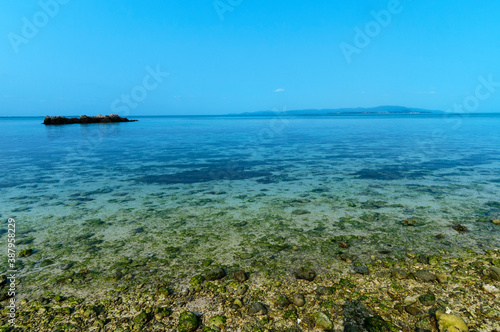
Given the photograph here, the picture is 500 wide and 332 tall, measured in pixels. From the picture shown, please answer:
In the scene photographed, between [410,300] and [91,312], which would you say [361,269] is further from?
[91,312]

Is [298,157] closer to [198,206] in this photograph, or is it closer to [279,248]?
[198,206]

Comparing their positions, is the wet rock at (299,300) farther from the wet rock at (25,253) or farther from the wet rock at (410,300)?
the wet rock at (25,253)

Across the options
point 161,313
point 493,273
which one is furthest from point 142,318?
point 493,273

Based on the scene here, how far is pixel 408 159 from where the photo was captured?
18.0 m

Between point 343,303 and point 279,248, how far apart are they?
211cm

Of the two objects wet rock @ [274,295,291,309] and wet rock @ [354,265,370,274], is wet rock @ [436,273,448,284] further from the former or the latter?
wet rock @ [274,295,291,309]

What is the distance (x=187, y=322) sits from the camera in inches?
157

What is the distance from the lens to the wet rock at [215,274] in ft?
17.0

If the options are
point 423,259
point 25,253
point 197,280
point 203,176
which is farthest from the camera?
point 203,176

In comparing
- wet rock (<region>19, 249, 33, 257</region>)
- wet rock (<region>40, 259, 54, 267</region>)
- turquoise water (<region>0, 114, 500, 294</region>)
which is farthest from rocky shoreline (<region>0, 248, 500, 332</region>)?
wet rock (<region>19, 249, 33, 257</region>)

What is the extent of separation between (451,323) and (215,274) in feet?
12.1

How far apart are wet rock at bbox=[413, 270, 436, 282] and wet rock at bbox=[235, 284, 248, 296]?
3119 mm

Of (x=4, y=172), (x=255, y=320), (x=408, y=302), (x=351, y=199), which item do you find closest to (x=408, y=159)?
(x=351, y=199)

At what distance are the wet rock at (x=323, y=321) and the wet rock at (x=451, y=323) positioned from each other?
1473mm
